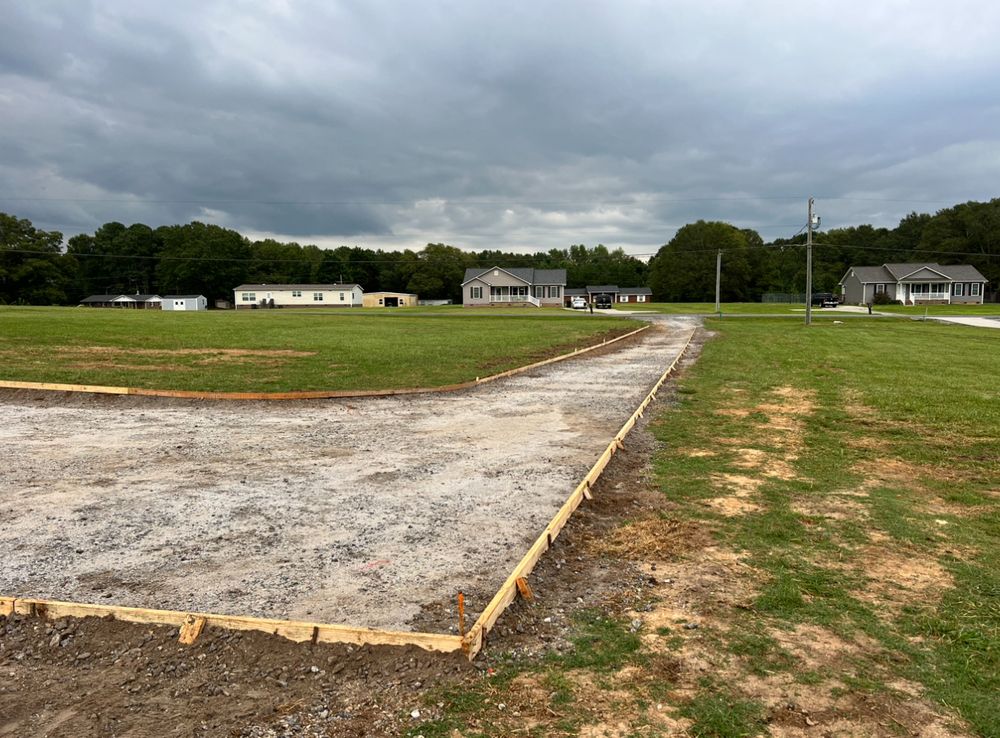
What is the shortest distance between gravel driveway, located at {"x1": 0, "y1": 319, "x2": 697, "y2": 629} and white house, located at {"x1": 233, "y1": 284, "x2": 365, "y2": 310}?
82434 millimetres

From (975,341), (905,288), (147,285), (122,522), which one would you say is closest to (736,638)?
(122,522)

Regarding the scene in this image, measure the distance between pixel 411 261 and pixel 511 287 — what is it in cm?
3255

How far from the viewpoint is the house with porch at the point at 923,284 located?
241ft

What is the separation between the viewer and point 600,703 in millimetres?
2887

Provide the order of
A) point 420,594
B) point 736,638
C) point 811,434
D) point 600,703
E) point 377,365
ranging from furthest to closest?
point 377,365
point 811,434
point 420,594
point 736,638
point 600,703

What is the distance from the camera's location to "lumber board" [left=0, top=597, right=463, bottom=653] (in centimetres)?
332

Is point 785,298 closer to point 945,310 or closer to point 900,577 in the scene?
point 945,310

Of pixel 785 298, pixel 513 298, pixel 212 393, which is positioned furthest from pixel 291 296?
pixel 212 393

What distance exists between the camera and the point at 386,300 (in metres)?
97.1

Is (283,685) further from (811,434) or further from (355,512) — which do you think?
(811,434)

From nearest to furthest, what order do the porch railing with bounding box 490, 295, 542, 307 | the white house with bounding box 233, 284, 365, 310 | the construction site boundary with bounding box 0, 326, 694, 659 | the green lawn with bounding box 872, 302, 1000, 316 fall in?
the construction site boundary with bounding box 0, 326, 694, 659 < the green lawn with bounding box 872, 302, 1000, 316 < the porch railing with bounding box 490, 295, 542, 307 < the white house with bounding box 233, 284, 365, 310

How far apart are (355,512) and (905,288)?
85.4m

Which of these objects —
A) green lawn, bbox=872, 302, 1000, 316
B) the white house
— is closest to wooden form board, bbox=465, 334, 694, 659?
green lawn, bbox=872, 302, 1000, 316

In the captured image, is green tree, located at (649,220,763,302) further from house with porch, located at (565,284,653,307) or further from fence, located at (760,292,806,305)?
fence, located at (760,292,806,305)
